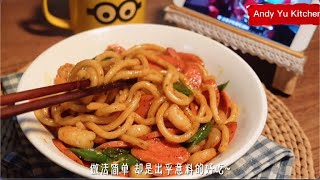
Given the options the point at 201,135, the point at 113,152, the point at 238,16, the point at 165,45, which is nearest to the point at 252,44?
the point at 238,16

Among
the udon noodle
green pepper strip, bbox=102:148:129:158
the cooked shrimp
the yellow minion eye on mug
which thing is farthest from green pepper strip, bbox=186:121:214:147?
the yellow minion eye on mug

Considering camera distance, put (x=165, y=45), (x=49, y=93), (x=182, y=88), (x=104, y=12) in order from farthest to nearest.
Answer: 1. (x=104, y=12)
2. (x=165, y=45)
3. (x=182, y=88)
4. (x=49, y=93)

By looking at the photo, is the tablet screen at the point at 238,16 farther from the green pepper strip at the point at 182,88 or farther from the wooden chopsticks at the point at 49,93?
the wooden chopsticks at the point at 49,93

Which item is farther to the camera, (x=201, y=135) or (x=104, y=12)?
(x=104, y=12)

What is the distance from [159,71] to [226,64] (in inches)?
6.5

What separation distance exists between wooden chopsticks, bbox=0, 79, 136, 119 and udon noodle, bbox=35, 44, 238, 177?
0.01 meters

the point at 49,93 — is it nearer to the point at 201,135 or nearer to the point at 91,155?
the point at 91,155

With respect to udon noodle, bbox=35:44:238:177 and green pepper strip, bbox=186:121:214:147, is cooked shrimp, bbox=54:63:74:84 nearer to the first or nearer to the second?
udon noodle, bbox=35:44:238:177

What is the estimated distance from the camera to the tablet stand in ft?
3.12

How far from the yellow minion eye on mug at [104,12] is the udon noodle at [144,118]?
11.0 inches

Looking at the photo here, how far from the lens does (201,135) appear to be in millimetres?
710

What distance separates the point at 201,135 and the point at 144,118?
0.35 ft

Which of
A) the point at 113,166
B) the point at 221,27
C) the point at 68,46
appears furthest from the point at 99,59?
the point at 221,27

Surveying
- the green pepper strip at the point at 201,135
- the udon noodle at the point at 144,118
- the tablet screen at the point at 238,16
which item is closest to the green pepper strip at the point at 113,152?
the udon noodle at the point at 144,118
